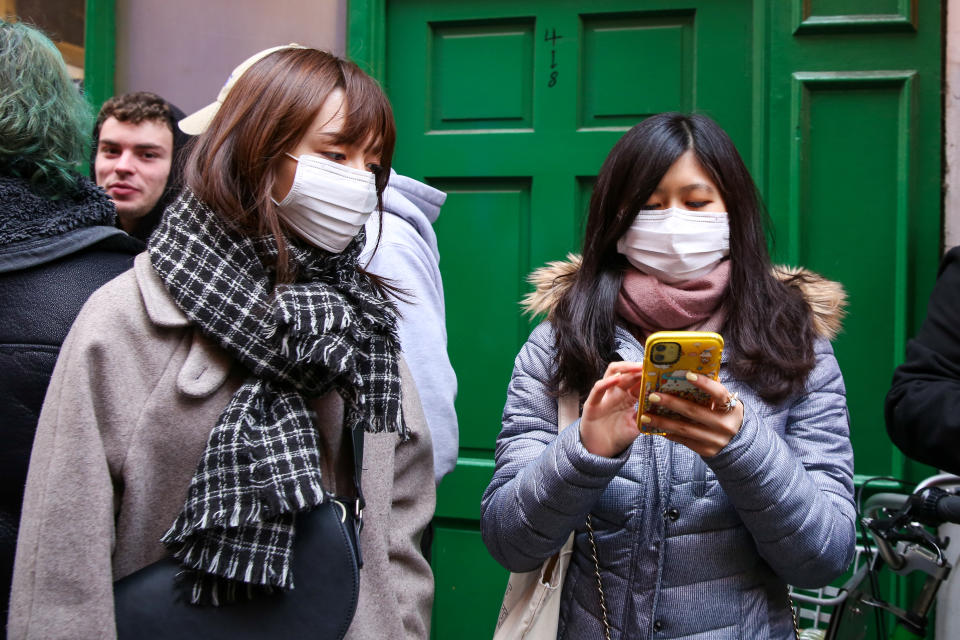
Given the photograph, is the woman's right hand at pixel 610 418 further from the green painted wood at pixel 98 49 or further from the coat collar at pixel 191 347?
the green painted wood at pixel 98 49

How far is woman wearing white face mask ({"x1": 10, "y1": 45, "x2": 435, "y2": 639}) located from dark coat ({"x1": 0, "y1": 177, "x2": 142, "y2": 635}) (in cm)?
17

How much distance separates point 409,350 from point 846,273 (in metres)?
1.60

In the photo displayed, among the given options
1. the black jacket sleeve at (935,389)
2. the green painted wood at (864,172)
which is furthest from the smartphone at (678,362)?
the green painted wood at (864,172)

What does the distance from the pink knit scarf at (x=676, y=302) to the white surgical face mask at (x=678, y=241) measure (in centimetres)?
2

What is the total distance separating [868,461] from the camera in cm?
283

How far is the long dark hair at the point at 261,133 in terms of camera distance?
1.58 m

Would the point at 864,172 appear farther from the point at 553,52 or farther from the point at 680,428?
the point at 680,428

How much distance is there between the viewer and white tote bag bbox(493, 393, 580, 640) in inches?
66.8

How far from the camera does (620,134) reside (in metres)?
3.18

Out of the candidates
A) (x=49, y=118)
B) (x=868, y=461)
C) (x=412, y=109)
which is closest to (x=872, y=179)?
(x=868, y=461)

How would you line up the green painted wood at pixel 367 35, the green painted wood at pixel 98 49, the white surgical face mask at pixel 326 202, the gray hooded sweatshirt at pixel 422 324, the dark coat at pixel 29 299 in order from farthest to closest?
the green painted wood at pixel 98 49, the green painted wood at pixel 367 35, the gray hooded sweatshirt at pixel 422 324, the white surgical face mask at pixel 326 202, the dark coat at pixel 29 299

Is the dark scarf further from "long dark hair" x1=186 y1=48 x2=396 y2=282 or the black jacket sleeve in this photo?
the black jacket sleeve

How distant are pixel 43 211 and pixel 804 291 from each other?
1.64 metres

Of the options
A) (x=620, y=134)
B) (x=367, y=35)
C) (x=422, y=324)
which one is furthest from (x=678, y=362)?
(x=367, y=35)
